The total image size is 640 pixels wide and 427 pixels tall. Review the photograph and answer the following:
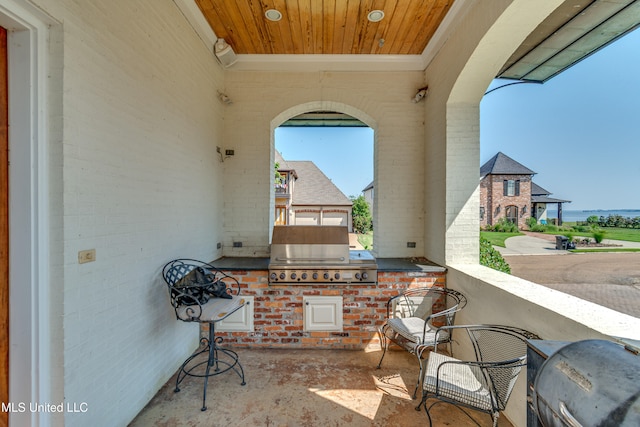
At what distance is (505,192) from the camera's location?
17172mm

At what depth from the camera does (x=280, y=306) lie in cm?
321

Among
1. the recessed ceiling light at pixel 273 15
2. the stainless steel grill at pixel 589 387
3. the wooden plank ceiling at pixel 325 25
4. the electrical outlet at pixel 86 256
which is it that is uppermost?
the wooden plank ceiling at pixel 325 25

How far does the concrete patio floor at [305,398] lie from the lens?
83.7 inches

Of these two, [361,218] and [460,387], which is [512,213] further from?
[460,387]

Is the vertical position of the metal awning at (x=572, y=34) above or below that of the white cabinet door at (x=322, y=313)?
above

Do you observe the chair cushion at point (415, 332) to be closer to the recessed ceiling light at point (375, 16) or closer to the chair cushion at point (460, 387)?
the chair cushion at point (460, 387)

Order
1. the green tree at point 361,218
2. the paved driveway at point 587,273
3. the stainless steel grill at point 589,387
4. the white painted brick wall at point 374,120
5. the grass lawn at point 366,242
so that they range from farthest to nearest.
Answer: the green tree at point 361,218 → the grass lawn at point 366,242 → the white painted brick wall at point 374,120 → the paved driveway at point 587,273 → the stainless steel grill at point 589,387

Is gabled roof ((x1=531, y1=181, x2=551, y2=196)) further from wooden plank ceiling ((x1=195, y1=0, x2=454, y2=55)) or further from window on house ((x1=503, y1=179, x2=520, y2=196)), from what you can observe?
wooden plank ceiling ((x1=195, y1=0, x2=454, y2=55))

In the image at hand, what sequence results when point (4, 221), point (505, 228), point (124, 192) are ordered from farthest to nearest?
point (505, 228)
point (124, 192)
point (4, 221)

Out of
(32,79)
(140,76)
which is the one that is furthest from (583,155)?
(32,79)

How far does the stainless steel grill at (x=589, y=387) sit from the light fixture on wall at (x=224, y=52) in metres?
4.20


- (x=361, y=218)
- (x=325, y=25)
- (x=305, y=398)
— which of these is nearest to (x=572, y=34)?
(x=325, y=25)

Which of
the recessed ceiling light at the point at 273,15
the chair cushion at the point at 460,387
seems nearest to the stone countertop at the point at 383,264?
the chair cushion at the point at 460,387

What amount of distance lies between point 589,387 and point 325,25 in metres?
3.73
